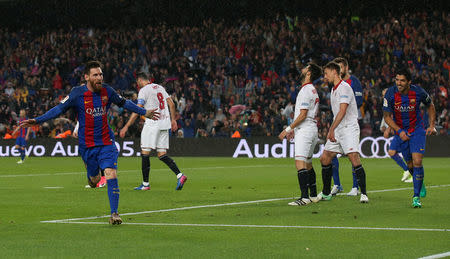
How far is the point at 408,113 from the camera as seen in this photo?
1242 cm

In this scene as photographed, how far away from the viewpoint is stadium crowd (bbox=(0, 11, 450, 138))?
34969mm

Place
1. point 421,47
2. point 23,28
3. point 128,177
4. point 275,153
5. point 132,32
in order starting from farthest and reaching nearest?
point 23,28 < point 132,32 < point 421,47 < point 275,153 < point 128,177

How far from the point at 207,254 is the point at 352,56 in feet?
100

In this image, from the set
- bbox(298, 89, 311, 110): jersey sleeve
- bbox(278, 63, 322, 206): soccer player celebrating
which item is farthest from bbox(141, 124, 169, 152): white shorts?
bbox(298, 89, 311, 110): jersey sleeve

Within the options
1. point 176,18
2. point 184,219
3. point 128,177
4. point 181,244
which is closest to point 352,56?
point 176,18

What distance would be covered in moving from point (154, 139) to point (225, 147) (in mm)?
17474

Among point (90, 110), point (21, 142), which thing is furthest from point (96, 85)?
point (21, 142)

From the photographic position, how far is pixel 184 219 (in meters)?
10.5

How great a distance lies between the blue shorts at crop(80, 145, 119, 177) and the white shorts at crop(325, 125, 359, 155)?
→ 4.07 metres

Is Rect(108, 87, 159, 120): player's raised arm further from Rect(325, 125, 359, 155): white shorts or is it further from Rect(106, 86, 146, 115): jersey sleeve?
Rect(325, 125, 359, 155): white shorts

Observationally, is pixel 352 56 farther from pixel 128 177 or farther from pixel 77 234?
pixel 77 234

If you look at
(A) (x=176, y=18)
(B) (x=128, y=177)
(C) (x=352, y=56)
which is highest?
(A) (x=176, y=18)

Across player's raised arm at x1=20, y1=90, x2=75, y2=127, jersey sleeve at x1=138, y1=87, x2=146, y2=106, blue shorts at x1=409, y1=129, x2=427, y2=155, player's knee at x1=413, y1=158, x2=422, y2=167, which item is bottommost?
player's knee at x1=413, y1=158, x2=422, y2=167

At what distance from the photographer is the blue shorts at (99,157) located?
397 inches
